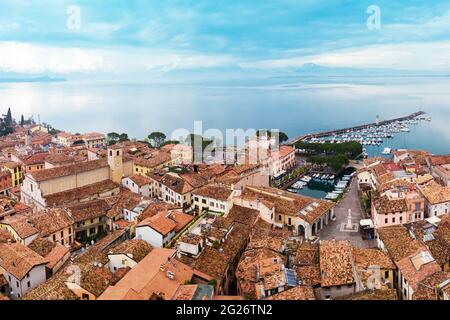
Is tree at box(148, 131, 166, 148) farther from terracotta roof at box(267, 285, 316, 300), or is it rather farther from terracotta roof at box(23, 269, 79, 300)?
terracotta roof at box(267, 285, 316, 300)

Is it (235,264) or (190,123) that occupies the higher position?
(190,123)

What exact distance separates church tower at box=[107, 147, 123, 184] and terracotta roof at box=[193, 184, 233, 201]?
382cm

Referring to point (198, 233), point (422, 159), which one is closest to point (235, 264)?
point (198, 233)

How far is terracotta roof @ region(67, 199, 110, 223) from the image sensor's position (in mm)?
10133

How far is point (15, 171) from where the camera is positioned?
50.8 feet

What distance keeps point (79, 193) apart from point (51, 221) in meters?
2.86

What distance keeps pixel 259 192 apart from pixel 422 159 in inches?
330

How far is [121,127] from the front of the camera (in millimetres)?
35969

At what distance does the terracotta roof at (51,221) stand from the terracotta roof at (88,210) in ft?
0.85

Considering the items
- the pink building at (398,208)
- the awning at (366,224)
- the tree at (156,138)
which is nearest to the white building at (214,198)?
the awning at (366,224)

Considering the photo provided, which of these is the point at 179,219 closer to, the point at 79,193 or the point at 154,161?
the point at 79,193

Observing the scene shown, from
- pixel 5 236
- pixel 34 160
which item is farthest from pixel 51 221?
pixel 34 160

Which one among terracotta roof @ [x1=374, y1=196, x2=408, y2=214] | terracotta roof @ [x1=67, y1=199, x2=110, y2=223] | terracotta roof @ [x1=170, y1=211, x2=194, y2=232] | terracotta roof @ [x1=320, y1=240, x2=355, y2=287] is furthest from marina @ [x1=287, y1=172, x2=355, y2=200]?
terracotta roof @ [x1=67, y1=199, x2=110, y2=223]

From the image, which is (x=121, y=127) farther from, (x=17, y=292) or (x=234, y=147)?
(x=17, y=292)
